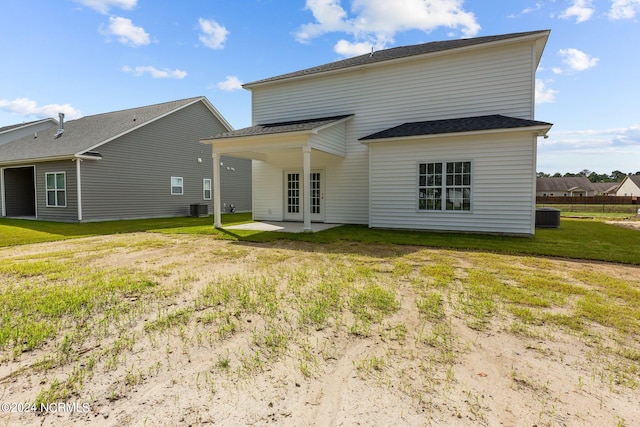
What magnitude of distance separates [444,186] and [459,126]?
1.90m

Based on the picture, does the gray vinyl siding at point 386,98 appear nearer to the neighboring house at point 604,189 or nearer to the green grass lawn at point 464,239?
the green grass lawn at point 464,239

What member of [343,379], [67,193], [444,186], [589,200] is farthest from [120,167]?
[589,200]

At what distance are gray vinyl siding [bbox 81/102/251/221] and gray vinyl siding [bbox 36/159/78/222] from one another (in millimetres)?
470

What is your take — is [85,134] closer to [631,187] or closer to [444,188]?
[444,188]

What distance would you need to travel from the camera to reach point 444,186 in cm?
1028

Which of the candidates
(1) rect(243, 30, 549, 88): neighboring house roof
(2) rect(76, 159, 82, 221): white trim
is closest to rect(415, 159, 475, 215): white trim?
(1) rect(243, 30, 549, 88): neighboring house roof

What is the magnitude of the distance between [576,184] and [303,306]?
252 feet

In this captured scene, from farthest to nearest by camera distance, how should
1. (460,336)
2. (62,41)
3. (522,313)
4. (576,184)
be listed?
1. (576,184)
2. (62,41)
3. (522,313)
4. (460,336)

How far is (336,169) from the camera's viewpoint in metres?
12.7

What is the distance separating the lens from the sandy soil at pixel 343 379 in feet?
6.55

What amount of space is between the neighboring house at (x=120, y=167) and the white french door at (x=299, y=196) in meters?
3.00

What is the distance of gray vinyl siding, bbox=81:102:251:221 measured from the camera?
1503cm

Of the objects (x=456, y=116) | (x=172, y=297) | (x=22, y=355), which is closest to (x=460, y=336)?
(x=172, y=297)

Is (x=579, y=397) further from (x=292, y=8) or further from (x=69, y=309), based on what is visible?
(x=292, y=8)
